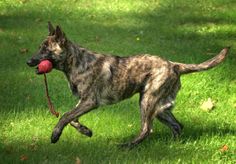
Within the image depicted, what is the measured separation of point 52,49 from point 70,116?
93cm

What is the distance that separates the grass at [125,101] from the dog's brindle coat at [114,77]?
1.56 ft

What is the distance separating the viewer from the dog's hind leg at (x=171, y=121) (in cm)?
751

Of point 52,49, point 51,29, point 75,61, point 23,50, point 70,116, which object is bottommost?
point 23,50

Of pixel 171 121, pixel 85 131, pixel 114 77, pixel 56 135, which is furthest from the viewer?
pixel 171 121

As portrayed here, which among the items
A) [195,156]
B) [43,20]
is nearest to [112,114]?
[195,156]

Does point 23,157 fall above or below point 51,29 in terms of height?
below

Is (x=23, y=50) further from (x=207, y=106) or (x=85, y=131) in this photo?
(x=85, y=131)

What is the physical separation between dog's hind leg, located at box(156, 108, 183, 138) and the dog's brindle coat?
9.9 inches

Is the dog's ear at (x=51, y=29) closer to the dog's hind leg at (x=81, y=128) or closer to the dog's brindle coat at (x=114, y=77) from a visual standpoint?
the dog's brindle coat at (x=114, y=77)

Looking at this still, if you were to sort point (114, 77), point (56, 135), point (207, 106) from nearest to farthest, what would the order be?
point (56, 135)
point (114, 77)
point (207, 106)

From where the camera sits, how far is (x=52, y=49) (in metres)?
6.85

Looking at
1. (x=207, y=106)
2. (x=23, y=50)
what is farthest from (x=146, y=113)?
(x=23, y=50)

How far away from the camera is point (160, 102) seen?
7.21 m

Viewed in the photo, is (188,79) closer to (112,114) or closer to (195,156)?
(112,114)
